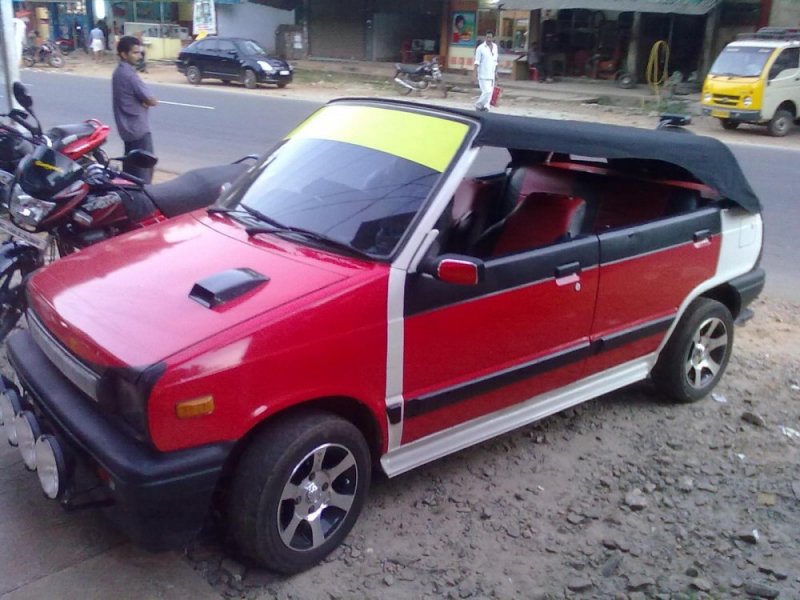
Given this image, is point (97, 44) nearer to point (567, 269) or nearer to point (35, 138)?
point (35, 138)

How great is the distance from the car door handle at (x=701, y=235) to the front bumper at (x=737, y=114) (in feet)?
51.9

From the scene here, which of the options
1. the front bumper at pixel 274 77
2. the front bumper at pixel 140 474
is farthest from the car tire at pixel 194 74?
the front bumper at pixel 140 474

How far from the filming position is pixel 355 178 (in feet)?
13.0

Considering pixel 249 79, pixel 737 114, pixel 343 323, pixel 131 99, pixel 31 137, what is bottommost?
pixel 249 79

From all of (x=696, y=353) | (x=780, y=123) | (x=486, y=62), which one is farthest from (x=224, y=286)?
(x=486, y=62)

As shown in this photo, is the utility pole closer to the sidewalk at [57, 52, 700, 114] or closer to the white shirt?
the white shirt

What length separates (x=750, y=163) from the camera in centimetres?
1448

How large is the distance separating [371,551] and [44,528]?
4.72 feet

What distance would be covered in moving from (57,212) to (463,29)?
104 feet

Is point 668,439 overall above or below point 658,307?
below

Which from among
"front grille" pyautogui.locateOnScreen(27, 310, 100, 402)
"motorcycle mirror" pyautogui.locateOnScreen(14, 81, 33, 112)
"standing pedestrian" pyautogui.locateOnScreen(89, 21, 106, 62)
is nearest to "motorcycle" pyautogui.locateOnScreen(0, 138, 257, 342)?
"motorcycle mirror" pyautogui.locateOnScreen(14, 81, 33, 112)

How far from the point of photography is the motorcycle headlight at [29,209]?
5254 millimetres

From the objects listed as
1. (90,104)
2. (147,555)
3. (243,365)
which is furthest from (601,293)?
(90,104)

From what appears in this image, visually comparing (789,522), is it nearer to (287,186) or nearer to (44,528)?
(287,186)
